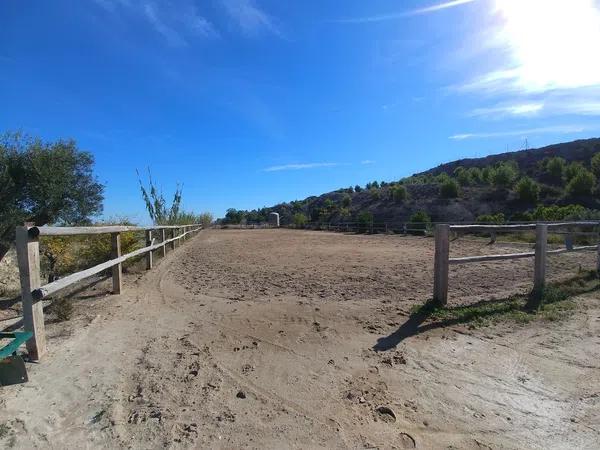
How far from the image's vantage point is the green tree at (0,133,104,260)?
1391 cm

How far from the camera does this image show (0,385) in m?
3.33

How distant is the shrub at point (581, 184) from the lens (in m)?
36.5

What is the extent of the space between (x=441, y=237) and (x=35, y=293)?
16.9 feet

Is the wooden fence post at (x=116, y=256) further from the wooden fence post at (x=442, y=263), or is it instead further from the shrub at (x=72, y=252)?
the wooden fence post at (x=442, y=263)

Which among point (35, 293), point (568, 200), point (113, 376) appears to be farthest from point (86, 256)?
point (568, 200)

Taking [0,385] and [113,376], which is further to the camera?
[113,376]

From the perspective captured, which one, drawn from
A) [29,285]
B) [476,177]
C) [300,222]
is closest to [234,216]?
[300,222]

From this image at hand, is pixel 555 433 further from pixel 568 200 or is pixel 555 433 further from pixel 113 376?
pixel 568 200

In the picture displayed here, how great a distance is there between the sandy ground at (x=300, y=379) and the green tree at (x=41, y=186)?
957cm

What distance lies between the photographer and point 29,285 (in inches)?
151

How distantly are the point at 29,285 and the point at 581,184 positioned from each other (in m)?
42.9

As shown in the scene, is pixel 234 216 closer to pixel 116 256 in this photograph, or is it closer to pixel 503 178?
pixel 503 178

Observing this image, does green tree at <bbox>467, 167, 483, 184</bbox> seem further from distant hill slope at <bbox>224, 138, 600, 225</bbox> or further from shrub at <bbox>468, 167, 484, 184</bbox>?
distant hill slope at <bbox>224, 138, 600, 225</bbox>

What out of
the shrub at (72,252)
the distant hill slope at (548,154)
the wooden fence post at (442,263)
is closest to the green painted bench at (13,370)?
the wooden fence post at (442,263)
